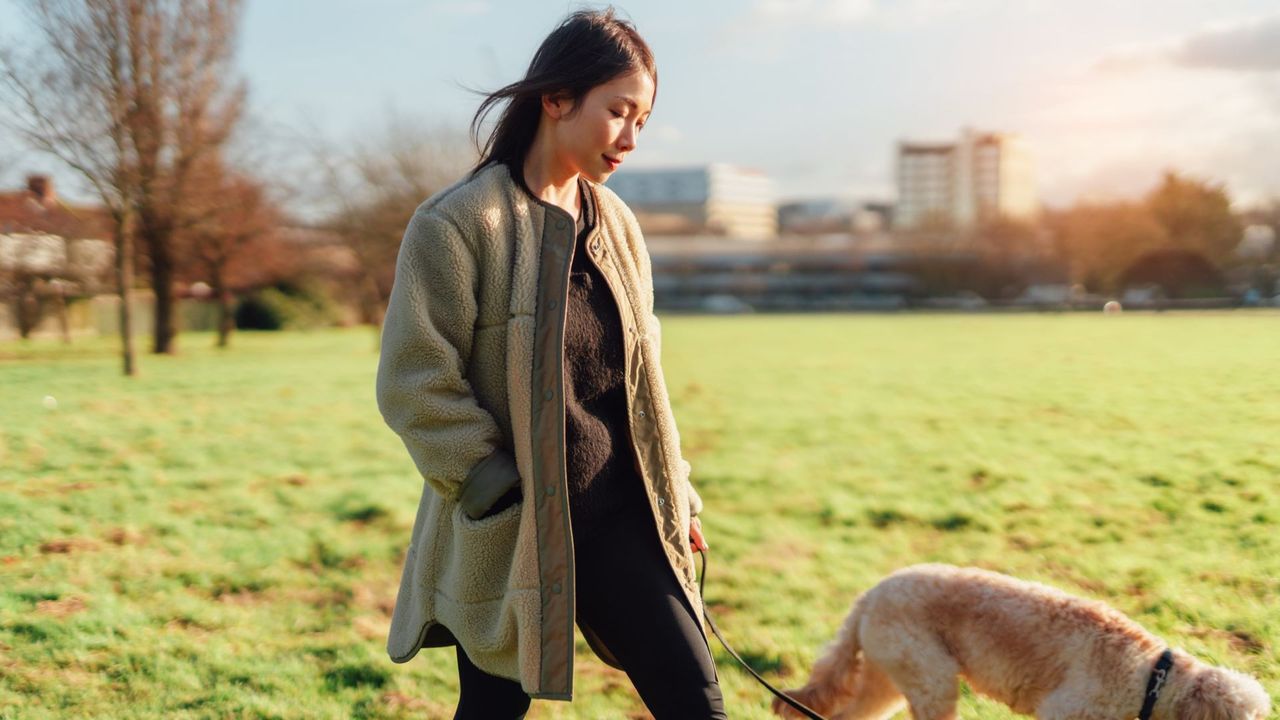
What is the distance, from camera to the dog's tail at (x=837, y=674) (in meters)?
3.39

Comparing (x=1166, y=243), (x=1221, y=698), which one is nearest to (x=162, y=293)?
(x=1221, y=698)

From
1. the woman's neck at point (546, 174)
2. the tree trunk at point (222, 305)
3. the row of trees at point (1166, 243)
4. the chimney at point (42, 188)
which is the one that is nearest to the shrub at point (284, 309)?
the tree trunk at point (222, 305)

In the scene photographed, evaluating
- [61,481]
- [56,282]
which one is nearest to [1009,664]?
[61,481]

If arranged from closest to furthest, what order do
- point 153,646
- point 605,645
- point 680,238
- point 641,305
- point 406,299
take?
point 406,299 → point 605,645 → point 641,305 → point 153,646 → point 680,238

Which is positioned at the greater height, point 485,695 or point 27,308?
point 27,308

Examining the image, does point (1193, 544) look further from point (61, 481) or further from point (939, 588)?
point (61, 481)

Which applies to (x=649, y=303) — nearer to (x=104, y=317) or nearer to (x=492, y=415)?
(x=492, y=415)

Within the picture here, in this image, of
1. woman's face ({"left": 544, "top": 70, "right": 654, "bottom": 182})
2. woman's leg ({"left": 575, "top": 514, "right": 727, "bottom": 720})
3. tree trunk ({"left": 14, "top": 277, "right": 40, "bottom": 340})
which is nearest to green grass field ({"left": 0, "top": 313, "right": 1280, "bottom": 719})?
woman's leg ({"left": 575, "top": 514, "right": 727, "bottom": 720})

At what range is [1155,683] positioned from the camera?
2896 mm

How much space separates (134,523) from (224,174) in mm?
19099

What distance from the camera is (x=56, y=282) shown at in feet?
84.2

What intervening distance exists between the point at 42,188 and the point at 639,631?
21.4 m

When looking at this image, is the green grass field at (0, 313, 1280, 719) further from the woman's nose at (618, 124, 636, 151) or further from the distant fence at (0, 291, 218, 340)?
the distant fence at (0, 291, 218, 340)

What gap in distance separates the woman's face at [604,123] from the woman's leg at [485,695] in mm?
1282
